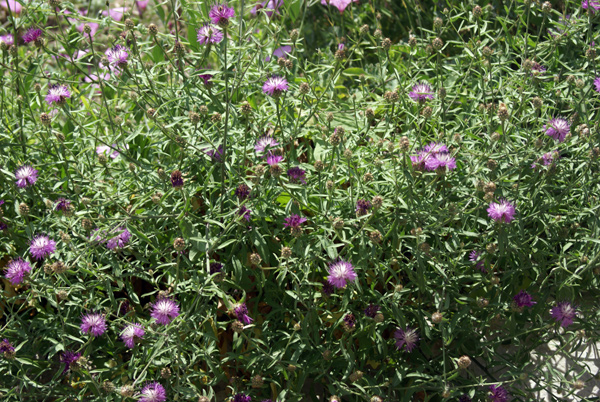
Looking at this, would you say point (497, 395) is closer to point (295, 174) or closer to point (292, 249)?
point (292, 249)

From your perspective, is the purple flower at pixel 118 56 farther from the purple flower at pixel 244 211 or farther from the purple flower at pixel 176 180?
A: the purple flower at pixel 244 211

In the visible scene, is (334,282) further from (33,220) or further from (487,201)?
(33,220)

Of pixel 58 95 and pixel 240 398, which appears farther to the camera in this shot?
pixel 58 95

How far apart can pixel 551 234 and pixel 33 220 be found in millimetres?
1672

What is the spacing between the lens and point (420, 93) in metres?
1.88

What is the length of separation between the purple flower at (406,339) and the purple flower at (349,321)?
5.6 inches

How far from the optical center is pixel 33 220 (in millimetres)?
2107

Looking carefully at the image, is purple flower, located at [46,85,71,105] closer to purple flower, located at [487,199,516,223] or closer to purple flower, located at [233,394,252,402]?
purple flower, located at [233,394,252,402]

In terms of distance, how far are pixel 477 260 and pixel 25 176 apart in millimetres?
1363

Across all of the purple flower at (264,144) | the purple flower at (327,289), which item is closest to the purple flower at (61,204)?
the purple flower at (264,144)

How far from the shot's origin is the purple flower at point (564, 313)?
1742 millimetres

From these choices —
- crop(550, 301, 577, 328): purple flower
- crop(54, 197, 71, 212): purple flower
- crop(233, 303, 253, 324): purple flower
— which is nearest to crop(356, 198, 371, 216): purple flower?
crop(233, 303, 253, 324): purple flower

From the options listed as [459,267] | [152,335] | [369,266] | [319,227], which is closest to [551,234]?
[459,267]

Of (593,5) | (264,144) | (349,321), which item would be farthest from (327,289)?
(593,5)
